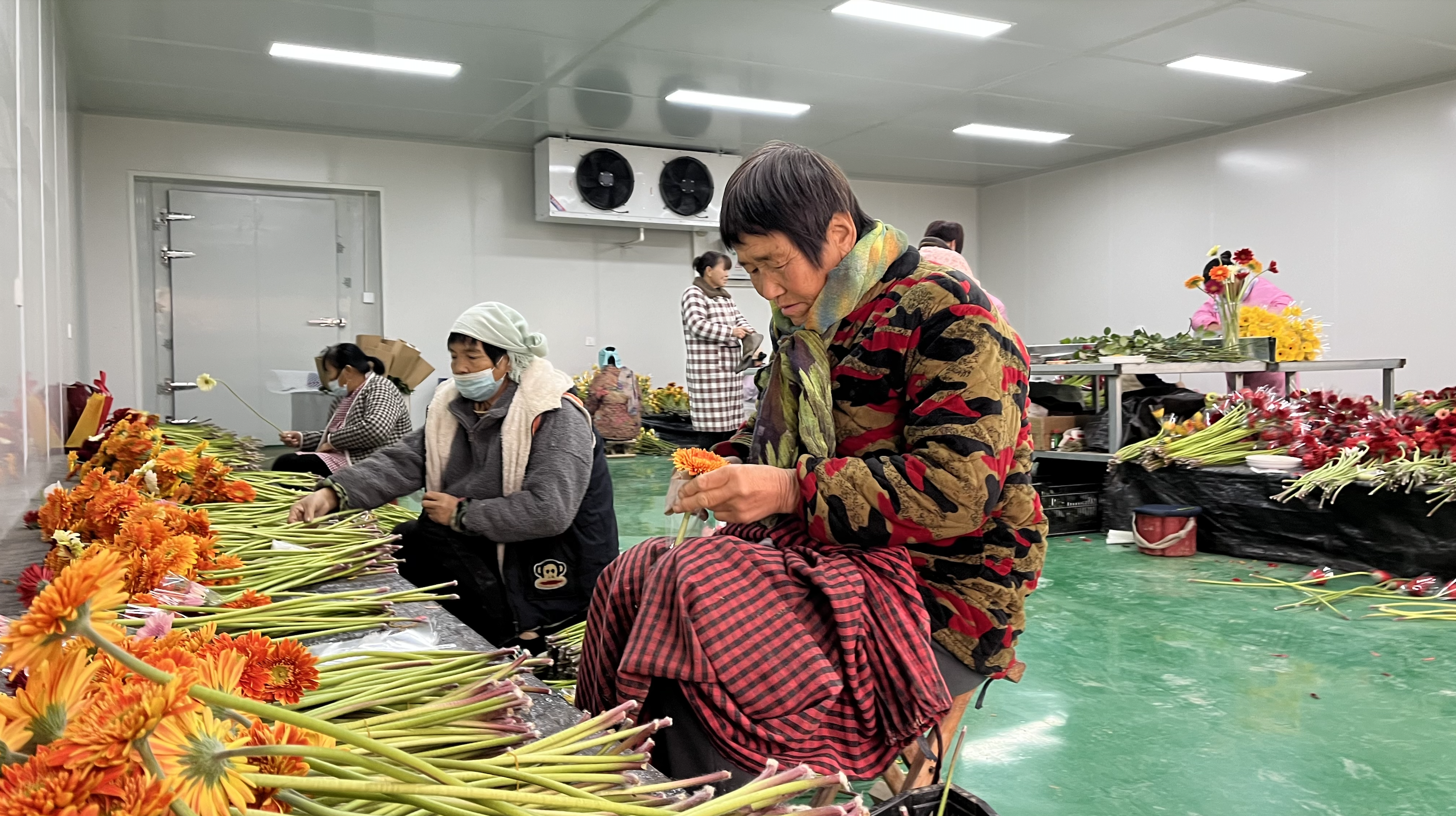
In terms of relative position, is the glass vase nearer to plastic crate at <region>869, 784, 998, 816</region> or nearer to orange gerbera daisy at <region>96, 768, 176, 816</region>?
plastic crate at <region>869, 784, 998, 816</region>

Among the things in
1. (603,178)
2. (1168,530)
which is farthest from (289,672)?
(603,178)

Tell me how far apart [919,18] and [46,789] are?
5.96m

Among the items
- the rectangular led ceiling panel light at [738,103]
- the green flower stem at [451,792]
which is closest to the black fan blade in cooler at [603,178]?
the rectangular led ceiling panel light at [738,103]

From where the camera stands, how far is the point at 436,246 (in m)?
8.91

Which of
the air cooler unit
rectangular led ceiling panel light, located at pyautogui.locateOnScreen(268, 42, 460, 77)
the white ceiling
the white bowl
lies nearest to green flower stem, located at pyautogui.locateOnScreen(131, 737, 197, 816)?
the white bowl

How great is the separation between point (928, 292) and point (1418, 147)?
8109 millimetres

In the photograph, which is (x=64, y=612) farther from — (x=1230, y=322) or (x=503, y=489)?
(x=1230, y=322)

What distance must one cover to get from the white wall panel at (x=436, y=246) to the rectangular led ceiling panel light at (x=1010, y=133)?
2.93 m

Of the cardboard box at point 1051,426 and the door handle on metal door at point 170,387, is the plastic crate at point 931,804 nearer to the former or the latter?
the cardboard box at point 1051,426

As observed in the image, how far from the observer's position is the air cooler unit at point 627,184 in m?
8.71

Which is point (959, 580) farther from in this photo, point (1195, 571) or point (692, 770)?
point (1195, 571)

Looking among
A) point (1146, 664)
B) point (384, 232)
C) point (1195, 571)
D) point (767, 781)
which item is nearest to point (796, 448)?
point (767, 781)

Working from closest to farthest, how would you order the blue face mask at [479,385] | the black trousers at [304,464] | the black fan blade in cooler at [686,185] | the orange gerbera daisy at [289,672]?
the orange gerbera daisy at [289,672] < the blue face mask at [479,385] < the black trousers at [304,464] < the black fan blade in cooler at [686,185]

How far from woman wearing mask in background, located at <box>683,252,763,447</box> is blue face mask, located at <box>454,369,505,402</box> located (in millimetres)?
3598
